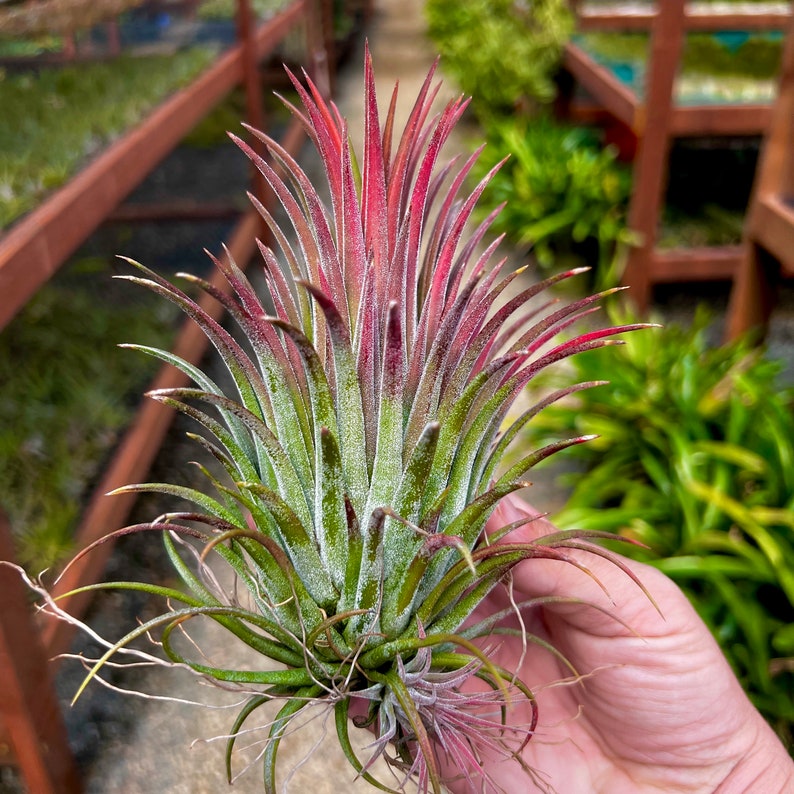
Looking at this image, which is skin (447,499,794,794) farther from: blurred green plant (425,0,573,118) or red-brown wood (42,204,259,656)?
blurred green plant (425,0,573,118)

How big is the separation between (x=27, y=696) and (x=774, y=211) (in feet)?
7.33

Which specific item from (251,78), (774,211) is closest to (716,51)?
(774,211)

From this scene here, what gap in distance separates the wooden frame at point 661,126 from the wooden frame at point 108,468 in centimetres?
174

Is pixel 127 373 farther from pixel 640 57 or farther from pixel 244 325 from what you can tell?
pixel 640 57

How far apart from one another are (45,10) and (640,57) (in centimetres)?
324

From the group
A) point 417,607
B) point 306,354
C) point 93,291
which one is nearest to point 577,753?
point 417,607

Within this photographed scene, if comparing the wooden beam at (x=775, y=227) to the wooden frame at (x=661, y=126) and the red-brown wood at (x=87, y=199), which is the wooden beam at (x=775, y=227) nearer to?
A: the wooden frame at (x=661, y=126)

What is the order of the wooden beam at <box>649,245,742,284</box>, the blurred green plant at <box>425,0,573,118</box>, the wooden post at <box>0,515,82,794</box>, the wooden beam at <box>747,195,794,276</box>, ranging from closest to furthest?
1. the wooden post at <box>0,515,82,794</box>
2. the wooden beam at <box>747,195,794,276</box>
3. the wooden beam at <box>649,245,742,284</box>
4. the blurred green plant at <box>425,0,573,118</box>

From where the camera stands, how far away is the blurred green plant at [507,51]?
471 centimetres

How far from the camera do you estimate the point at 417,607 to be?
2.37 ft

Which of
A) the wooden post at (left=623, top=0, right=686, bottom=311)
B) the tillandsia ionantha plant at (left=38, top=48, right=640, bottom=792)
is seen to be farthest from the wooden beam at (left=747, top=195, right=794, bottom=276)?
the tillandsia ionantha plant at (left=38, top=48, right=640, bottom=792)

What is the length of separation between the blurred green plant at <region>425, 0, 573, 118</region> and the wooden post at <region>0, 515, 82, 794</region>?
14.4 feet

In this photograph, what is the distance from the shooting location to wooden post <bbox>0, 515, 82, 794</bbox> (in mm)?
1312

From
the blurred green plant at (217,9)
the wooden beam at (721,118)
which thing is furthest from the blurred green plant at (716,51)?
the blurred green plant at (217,9)
